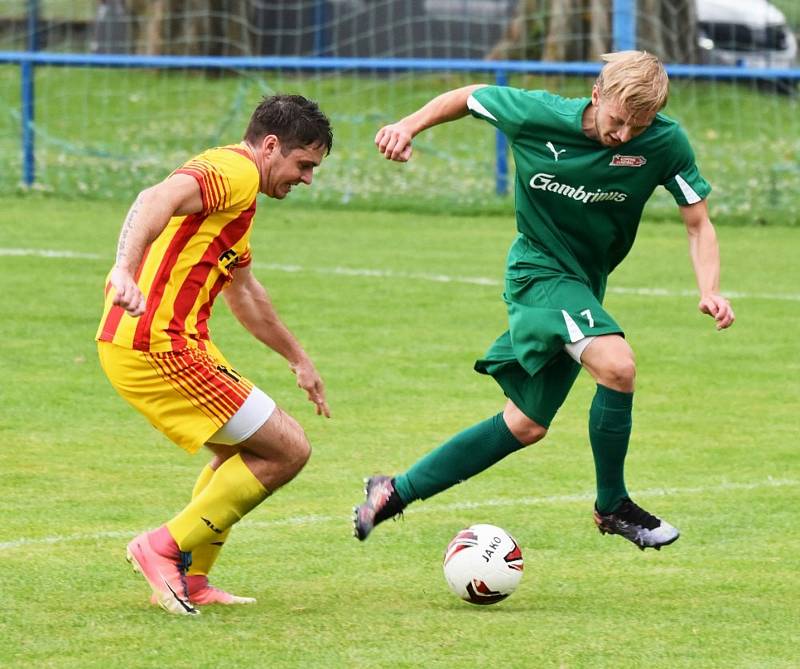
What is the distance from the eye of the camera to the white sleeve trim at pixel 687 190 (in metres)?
6.03

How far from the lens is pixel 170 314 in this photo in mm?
5324

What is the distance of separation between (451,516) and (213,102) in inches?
517

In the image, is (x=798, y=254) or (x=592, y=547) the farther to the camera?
(x=798, y=254)

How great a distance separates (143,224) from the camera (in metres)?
4.96

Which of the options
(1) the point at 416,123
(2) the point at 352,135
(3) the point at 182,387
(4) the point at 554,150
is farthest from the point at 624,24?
(3) the point at 182,387

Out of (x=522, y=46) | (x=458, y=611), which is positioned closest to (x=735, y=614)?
(x=458, y=611)

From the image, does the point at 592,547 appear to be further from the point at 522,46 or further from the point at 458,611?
the point at 522,46

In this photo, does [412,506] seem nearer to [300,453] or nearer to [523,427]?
[523,427]

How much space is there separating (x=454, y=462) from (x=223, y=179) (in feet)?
4.54

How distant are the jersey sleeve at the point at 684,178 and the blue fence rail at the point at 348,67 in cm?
1007

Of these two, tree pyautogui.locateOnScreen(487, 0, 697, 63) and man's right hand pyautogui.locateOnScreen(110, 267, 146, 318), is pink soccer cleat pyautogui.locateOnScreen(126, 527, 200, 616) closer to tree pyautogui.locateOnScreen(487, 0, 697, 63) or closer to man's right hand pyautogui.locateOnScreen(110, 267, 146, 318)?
man's right hand pyautogui.locateOnScreen(110, 267, 146, 318)

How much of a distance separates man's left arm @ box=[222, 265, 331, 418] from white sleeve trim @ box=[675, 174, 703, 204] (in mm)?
1410

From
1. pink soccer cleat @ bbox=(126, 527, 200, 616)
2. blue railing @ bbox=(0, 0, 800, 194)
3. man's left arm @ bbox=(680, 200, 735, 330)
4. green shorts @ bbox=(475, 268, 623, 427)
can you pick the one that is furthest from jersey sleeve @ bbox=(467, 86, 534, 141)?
blue railing @ bbox=(0, 0, 800, 194)

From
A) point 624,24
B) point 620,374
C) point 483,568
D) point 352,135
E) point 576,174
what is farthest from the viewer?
point 352,135
